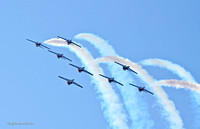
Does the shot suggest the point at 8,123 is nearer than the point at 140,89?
No

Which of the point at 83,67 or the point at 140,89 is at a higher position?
the point at 83,67

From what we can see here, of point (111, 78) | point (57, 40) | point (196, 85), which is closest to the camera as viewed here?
point (196, 85)

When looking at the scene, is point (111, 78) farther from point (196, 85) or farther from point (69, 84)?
point (196, 85)

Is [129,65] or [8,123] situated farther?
[8,123]

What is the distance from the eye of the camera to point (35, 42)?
121 m

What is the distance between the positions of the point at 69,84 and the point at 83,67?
449cm

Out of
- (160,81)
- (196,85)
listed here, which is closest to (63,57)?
(160,81)

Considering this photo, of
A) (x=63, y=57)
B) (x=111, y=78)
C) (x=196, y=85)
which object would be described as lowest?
(x=196, y=85)

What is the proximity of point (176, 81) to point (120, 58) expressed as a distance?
1271cm

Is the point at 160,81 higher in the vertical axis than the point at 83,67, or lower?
lower

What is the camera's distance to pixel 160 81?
4257 inches

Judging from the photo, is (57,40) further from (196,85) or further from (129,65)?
(196,85)

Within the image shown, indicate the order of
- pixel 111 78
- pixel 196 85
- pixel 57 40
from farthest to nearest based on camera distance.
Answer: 1. pixel 57 40
2. pixel 111 78
3. pixel 196 85

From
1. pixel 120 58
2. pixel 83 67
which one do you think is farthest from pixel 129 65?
pixel 83 67
